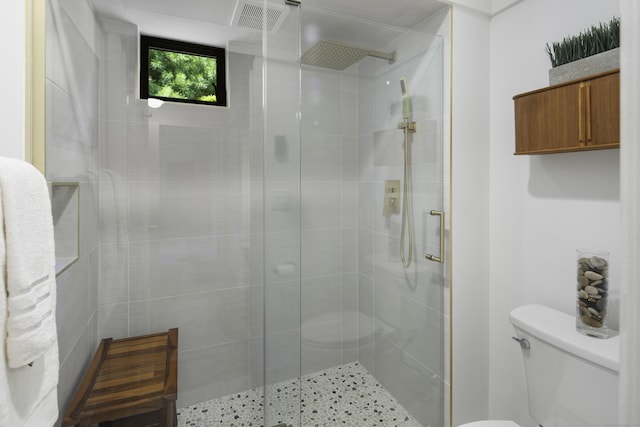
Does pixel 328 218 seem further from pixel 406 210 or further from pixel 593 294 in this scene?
pixel 593 294

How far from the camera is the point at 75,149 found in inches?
43.3

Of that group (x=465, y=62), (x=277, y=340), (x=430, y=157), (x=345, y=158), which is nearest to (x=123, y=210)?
(x=277, y=340)

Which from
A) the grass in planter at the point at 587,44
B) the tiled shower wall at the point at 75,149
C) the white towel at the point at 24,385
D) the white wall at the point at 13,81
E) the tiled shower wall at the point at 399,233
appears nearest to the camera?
the white towel at the point at 24,385

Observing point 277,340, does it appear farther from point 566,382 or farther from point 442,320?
point 566,382

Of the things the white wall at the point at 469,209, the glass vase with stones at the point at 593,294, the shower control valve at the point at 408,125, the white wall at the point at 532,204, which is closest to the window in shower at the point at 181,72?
the shower control valve at the point at 408,125

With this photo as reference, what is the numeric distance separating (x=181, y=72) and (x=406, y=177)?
1.09 m

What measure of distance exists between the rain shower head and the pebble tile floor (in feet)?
4.47

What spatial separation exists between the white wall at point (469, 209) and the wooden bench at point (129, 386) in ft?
4.34

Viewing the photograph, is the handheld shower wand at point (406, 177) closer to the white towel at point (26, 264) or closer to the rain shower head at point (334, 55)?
the rain shower head at point (334, 55)

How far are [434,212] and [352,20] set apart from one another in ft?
3.21

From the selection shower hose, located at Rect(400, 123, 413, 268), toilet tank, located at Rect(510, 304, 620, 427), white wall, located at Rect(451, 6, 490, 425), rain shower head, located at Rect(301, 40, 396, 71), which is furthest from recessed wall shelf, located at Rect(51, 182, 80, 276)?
toilet tank, located at Rect(510, 304, 620, 427)

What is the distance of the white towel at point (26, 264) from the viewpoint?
70 cm

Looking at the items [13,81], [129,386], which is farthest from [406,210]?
[13,81]

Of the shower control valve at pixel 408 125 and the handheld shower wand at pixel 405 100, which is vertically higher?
the handheld shower wand at pixel 405 100
